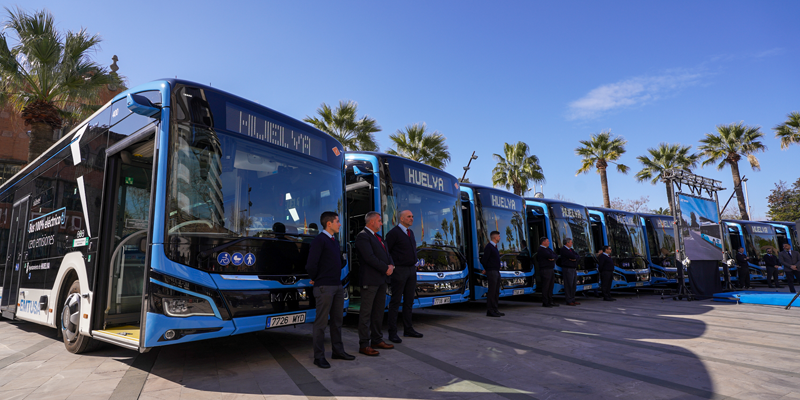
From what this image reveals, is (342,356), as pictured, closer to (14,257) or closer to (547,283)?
(14,257)

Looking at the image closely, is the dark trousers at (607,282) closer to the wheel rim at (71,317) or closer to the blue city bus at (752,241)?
the blue city bus at (752,241)

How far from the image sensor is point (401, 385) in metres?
4.29

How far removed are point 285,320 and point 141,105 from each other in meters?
2.79

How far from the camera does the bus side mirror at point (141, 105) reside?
14.6 ft

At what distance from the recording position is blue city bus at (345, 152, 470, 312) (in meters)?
7.57

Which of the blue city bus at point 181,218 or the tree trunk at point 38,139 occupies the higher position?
the tree trunk at point 38,139

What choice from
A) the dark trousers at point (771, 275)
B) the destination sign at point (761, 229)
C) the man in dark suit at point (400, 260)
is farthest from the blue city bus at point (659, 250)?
the man in dark suit at point (400, 260)

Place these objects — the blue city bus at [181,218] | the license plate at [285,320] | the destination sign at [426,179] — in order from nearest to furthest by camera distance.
Answer: the blue city bus at [181,218], the license plate at [285,320], the destination sign at [426,179]

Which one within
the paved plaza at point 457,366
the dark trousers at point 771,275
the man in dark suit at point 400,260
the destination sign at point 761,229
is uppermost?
the destination sign at point 761,229

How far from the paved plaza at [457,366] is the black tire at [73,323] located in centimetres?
16

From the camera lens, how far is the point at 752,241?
2019cm

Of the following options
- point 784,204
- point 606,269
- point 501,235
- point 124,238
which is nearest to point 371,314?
point 124,238

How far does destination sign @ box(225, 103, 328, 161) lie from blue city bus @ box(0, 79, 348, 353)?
2 cm

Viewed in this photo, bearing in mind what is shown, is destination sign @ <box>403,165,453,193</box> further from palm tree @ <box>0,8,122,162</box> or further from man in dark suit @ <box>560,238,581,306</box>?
palm tree @ <box>0,8,122,162</box>
